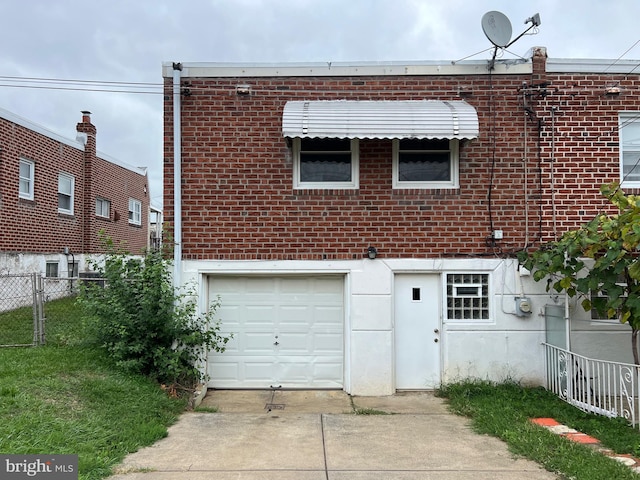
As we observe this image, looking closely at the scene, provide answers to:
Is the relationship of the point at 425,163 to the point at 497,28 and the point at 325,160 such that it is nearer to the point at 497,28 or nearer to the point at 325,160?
the point at 325,160

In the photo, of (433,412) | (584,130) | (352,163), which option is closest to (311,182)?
(352,163)

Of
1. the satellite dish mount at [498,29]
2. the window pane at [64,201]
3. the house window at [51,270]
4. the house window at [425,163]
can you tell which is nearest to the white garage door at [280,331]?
the house window at [425,163]

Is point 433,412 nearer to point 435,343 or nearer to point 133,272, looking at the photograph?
point 435,343

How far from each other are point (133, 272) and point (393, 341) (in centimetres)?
446

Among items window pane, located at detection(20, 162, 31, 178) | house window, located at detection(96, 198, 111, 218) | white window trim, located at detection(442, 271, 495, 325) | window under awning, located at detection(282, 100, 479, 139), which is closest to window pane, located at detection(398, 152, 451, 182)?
window under awning, located at detection(282, 100, 479, 139)

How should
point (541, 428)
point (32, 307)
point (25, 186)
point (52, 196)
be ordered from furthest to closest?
point (52, 196), point (25, 186), point (32, 307), point (541, 428)

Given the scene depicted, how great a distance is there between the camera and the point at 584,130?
853 cm

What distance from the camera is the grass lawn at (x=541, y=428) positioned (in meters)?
4.96

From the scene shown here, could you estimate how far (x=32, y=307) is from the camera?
1107 centimetres

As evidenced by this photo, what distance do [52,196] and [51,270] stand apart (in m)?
2.19

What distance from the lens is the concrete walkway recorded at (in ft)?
16.2

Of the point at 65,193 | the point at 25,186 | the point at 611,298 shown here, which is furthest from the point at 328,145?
the point at 65,193

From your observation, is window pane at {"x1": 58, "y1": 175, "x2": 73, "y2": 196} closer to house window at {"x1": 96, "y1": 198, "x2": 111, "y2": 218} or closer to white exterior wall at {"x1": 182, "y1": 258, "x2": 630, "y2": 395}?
house window at {"x1": 96, "y1": 198, "x2": 111, "y2": 218}

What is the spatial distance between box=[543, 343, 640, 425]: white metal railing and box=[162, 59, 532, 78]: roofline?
483 centimetres
